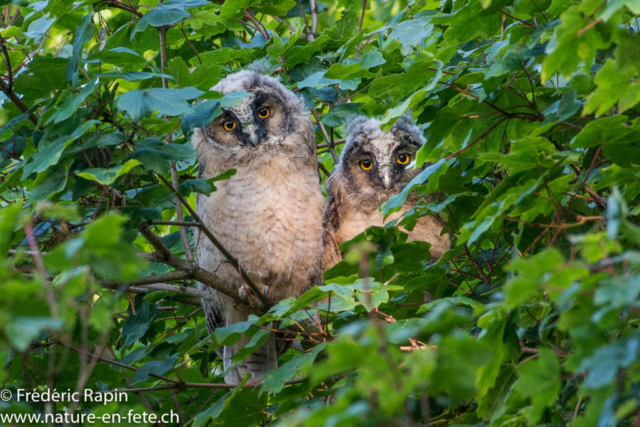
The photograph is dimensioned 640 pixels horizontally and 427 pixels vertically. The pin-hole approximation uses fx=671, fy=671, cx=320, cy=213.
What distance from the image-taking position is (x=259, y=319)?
2.44 meters

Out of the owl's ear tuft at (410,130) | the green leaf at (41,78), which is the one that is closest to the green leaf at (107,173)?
the green leaf at (41,78)

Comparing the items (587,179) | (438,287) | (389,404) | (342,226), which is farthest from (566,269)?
(342,226)

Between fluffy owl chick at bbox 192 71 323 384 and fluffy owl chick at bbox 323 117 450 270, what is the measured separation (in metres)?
0.24

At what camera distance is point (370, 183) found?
4.80 m

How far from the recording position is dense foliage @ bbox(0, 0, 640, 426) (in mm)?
1325

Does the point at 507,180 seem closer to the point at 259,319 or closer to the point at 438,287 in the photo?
the point at 438,287

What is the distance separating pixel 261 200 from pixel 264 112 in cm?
64

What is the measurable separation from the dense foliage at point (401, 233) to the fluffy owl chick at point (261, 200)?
0.85ft

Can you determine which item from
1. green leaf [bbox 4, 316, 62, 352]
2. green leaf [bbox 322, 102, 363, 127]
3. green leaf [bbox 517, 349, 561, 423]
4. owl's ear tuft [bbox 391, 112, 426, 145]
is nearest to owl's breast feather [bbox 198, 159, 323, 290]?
green leaf [bbox 322, 102, 363, 127]

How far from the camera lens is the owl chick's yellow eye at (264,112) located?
4570 millimetres

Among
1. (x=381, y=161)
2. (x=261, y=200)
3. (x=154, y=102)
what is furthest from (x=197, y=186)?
(x=381, y=161)

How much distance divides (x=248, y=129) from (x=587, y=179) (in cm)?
269

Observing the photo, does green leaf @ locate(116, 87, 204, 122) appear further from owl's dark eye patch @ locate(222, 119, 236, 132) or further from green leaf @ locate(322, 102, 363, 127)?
owl's dark eye patch @ locate(222, 119, 236, 132)

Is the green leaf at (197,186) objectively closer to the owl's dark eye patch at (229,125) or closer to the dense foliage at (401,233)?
the dense foliage at (401,233)
